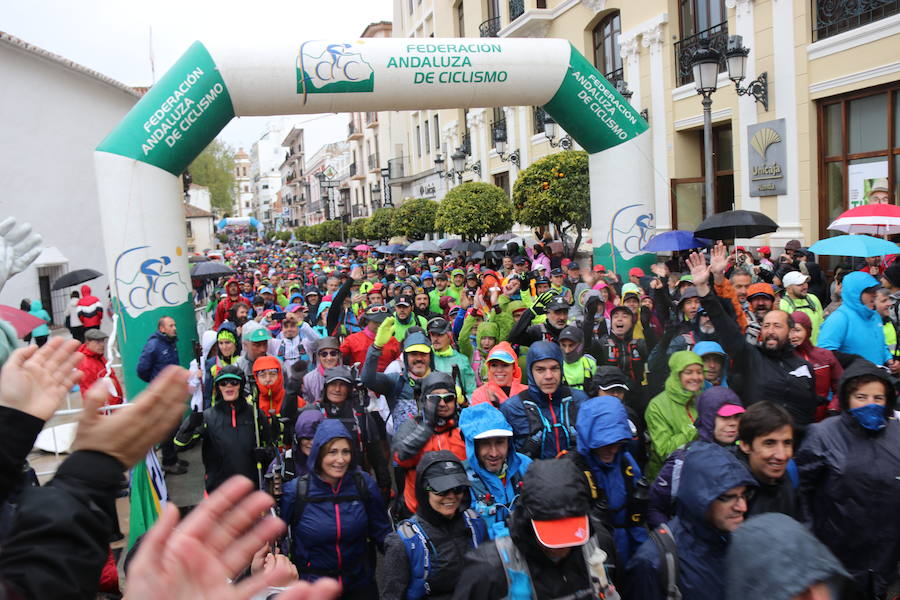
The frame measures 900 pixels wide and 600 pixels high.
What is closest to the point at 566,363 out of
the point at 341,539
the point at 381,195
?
the point at 341,539

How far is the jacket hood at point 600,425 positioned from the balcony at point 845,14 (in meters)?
9.68

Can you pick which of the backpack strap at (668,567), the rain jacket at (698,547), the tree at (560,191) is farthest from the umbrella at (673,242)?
the backpack strap at (668,567)

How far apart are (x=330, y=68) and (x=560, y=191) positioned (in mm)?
6523

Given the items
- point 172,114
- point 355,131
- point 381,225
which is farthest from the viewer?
point 355,131

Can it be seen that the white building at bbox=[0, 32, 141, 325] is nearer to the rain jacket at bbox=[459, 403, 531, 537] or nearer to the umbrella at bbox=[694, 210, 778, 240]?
the umbrella at bbox=[694, 210, 778, 240]

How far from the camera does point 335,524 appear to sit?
3.63 metres

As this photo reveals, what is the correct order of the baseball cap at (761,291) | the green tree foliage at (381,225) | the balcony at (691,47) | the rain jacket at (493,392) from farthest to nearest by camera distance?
the green tree foliage at (381,225), the balcony at (691,47), the baseball cap at (761,291), the rain jacket at (493,392)

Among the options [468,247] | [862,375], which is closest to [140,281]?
[862,375]

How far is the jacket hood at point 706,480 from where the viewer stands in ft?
9.14

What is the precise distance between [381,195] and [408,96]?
3685 centimetres

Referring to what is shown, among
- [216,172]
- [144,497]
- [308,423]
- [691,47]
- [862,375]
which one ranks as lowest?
[144,497]

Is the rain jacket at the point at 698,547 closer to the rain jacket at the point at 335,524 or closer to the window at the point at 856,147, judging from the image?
the rain jacket at the point at 335,524

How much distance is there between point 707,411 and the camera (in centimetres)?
373

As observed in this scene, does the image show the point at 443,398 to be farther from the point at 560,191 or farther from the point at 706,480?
the point at 560,191
